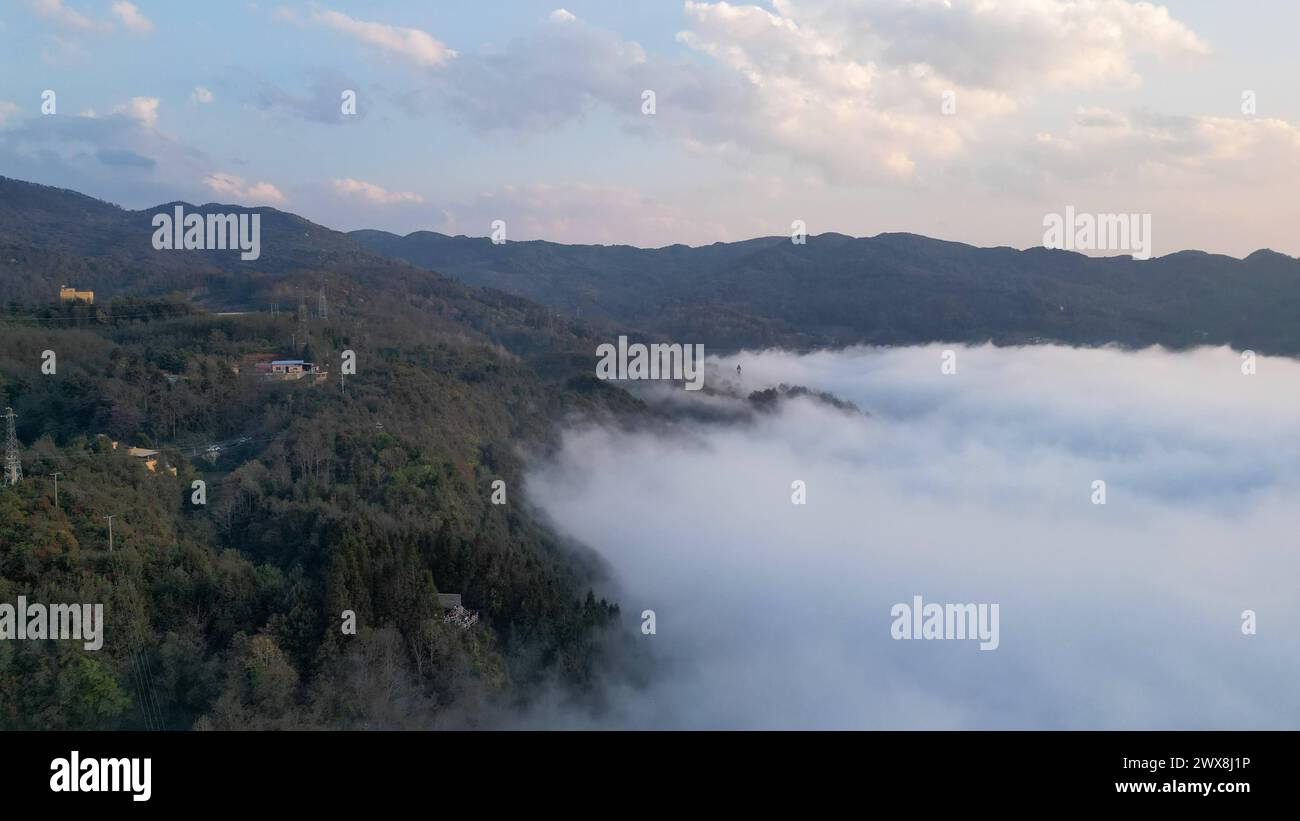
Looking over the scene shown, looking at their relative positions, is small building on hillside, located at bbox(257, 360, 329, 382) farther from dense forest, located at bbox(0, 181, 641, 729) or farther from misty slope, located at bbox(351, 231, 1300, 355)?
misty slope, located at bbox(351, 231, 1300, 355)

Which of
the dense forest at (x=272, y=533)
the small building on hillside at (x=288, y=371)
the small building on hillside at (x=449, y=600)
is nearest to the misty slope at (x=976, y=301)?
the dense forest at (x=272, y=533)

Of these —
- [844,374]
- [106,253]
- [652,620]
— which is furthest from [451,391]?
[844,374]

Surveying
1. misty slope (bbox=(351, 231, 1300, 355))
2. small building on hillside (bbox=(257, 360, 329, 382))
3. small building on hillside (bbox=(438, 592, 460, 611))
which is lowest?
small building on hillside (bbox=(438, 592, 460, 611))

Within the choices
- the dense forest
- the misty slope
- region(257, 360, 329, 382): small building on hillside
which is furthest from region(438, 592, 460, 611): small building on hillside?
the misty slope

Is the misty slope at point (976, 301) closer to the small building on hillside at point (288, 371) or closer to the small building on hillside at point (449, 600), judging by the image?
the small building on hillside at point (288, 371)

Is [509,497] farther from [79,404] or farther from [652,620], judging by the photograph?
[79,404]
